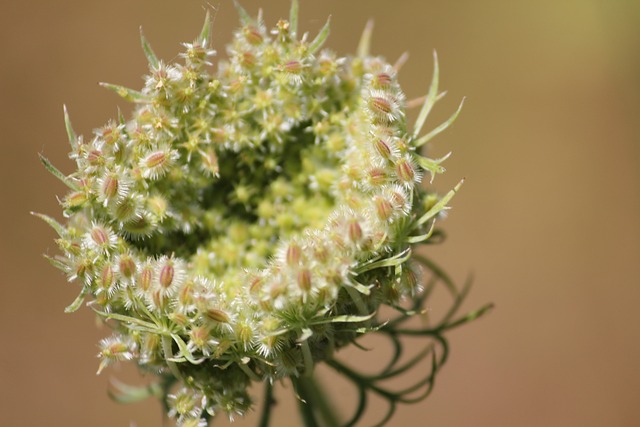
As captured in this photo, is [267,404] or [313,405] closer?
[267,404]

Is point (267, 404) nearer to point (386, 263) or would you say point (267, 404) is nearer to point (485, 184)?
point (386, 263)

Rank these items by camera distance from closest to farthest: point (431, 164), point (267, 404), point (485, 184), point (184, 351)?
point (184, 351), point (431, 164), point (267, 404), point (485, 184)

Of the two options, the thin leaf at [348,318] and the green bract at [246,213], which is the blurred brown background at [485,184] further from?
the thin leaf at [348,318]

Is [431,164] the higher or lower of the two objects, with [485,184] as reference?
lower

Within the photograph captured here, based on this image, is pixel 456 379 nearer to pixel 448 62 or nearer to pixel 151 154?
pixel 448 62

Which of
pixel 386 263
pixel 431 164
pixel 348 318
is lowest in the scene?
pixel 348 318

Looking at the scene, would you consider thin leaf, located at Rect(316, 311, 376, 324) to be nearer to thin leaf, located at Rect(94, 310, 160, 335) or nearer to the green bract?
the green bract

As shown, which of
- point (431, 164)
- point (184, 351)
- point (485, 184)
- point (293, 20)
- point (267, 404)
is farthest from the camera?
point (485, 184)

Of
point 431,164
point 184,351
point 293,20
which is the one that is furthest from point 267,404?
point 293,20
